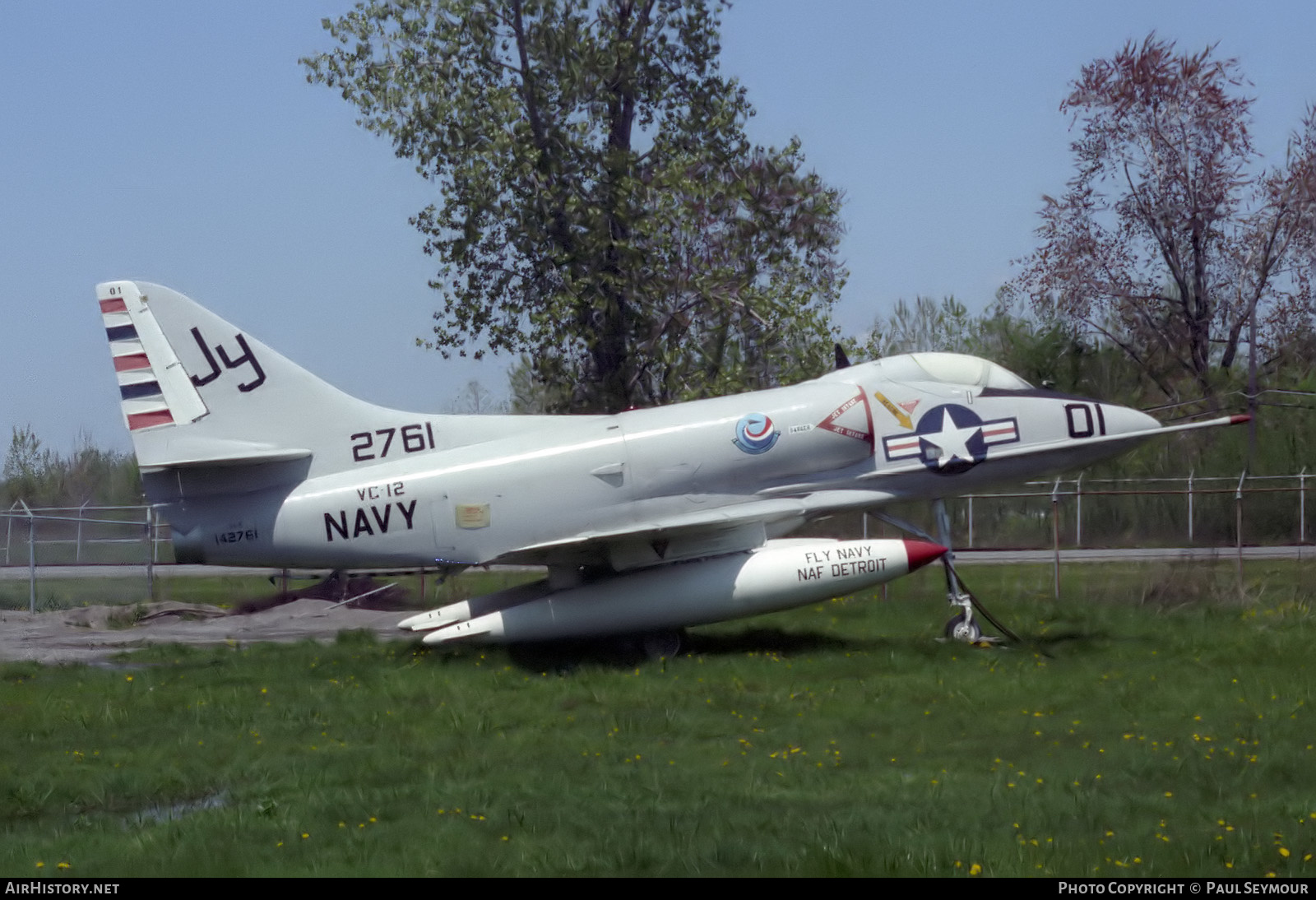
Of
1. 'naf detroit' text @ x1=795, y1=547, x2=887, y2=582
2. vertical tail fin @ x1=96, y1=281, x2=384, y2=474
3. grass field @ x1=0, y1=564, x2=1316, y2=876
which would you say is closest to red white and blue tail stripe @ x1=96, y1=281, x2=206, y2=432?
vertical tail fin @ x1=96, y1=281, x2=384, y2=474

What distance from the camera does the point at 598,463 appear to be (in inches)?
647

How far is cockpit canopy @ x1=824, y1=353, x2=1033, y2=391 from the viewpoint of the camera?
17281 mm

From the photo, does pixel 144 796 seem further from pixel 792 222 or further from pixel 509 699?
pixel 792 222

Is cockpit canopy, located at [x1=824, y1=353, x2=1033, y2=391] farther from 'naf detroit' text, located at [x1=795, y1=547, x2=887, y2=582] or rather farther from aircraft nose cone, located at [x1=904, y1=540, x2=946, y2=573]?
'naf detroit' text, located at [x1=795, y1=547, x2=887, y2=582]

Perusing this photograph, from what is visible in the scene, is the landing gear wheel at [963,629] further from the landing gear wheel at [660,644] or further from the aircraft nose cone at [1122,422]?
the landing gear wheel at [660,644]

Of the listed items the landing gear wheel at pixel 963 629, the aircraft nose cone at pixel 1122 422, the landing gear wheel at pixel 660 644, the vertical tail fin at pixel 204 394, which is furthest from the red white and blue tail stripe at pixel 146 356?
the aircraft nose cone at pixel 1122 422

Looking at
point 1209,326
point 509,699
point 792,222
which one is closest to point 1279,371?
point 1209,326

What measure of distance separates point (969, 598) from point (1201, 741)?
21.0ft

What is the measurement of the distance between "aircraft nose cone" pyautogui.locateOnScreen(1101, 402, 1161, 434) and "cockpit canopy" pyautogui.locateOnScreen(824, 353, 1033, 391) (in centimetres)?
110

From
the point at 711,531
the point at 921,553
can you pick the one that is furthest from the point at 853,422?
the point at 711,531

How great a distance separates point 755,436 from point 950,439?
99.9 inches

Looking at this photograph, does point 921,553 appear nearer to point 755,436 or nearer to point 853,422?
point 853,422

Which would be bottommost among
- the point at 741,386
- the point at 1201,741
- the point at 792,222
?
the point at 1201,741

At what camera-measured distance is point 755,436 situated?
16.6 metres
